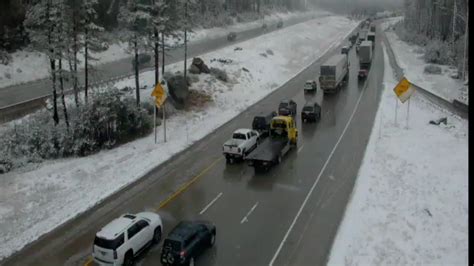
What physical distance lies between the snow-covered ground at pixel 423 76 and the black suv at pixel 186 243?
3712cm

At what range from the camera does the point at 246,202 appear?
24547 millimetres

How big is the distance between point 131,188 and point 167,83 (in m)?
20.4

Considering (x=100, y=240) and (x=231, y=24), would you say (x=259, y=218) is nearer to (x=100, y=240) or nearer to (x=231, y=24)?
(x=100, y=240)

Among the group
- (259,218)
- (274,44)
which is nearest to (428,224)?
(259,218)

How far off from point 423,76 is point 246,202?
47278 mm

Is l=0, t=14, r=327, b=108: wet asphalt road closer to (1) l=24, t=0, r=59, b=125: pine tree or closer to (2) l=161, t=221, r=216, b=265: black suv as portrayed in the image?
(1) l=24, t=0, r=59, b=125: pine tree

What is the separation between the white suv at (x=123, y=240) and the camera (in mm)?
18044

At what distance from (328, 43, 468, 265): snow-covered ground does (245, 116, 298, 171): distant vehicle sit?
4.96m

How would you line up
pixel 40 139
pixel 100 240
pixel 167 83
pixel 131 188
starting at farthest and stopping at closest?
1. pixel 167 83
2. pixel 40 139
3. pixel 131 188
4. pixel 100 240

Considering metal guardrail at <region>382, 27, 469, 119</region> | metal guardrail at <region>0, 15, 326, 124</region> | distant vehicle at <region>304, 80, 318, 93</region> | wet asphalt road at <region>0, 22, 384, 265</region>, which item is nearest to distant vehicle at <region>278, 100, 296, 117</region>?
wet asphalt road at <region>0, 22, 384, 265</region>

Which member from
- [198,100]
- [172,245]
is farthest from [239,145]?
[198,100]

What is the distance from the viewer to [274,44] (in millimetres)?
86750

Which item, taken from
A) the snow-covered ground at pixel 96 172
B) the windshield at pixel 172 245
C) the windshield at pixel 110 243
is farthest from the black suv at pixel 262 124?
the windshield at pixel 110 243

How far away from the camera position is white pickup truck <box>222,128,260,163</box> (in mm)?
30422
